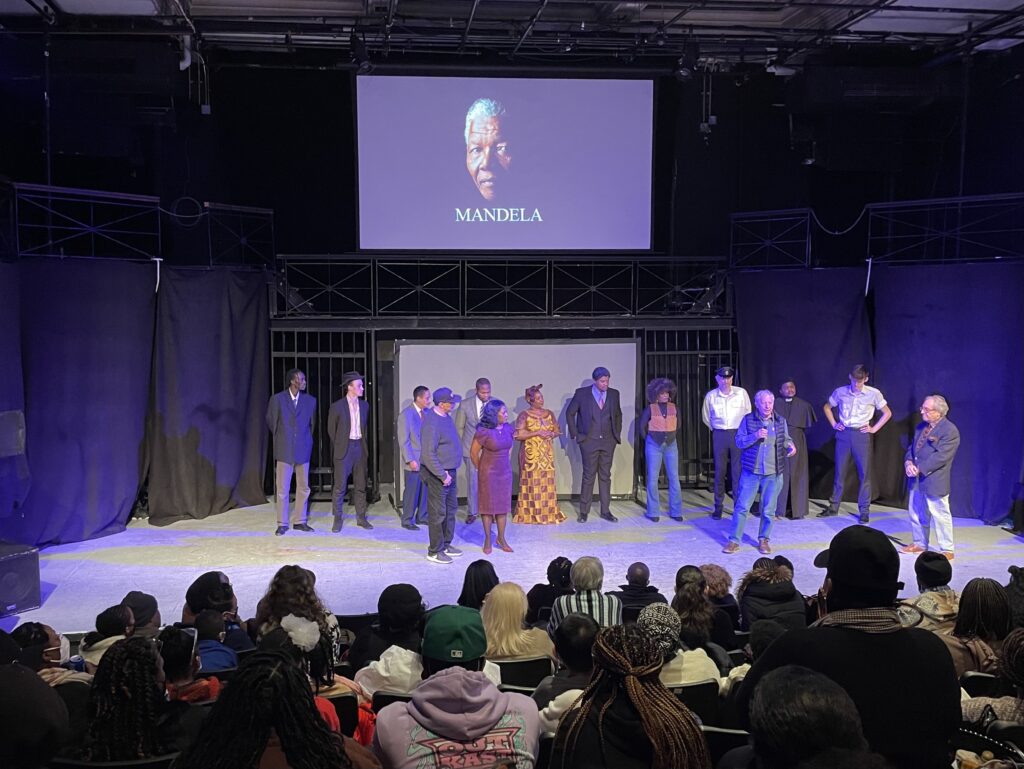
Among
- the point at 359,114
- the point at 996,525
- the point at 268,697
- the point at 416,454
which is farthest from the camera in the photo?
the point at 359,114

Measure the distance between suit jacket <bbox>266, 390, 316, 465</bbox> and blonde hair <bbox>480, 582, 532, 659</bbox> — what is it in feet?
17.6

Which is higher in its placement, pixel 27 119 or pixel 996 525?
pixel 27 119

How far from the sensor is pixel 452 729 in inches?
108

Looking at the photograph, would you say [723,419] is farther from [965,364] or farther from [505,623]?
[505,623]

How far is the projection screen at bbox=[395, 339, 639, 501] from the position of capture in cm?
1075

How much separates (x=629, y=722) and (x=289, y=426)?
23.9 feet

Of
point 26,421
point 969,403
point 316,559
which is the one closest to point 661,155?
point 969,403

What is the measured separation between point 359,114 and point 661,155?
3850 millimetres

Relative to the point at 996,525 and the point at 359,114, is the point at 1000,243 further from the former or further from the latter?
the point at 359,114

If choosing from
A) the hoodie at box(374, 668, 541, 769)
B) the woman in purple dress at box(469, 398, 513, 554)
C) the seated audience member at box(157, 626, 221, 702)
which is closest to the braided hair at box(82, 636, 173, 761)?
the seated audience member at box(157, 626, 221, 702)

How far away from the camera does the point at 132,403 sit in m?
9.71

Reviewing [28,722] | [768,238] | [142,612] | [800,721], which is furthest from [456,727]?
[768,238]

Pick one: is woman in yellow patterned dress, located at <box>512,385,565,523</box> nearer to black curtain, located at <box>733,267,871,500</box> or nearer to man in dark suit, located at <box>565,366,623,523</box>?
man in dark suit, located at <box>565,366,623,523</box>

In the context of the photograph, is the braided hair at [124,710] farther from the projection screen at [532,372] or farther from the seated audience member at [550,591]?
the projection screen at [532,372]
